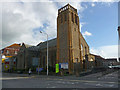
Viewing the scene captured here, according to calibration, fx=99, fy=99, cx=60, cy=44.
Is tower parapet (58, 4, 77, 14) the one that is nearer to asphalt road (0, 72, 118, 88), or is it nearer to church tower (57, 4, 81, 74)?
church tower (57, 4, 81, 74)

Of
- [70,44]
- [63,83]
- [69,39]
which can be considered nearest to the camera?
[63,83]

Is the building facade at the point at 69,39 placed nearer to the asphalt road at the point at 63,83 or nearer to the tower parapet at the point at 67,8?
the tower parapet at the point at 67,8

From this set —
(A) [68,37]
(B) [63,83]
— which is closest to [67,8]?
(A) [68,37]

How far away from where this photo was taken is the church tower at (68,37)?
28.6 metres

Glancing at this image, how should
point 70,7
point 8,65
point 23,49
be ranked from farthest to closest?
point 8,65 → point 23,49 → point 70,7

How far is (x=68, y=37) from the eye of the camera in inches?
1174

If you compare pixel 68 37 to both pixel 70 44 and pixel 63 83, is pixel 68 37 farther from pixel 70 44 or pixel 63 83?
pixel 63 83

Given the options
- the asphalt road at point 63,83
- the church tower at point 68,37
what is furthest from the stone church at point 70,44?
the asphalt road at point 63,83

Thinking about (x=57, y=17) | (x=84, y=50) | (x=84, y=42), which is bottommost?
(x=84, y=50)

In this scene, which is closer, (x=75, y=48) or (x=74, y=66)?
(x=74, y=66)

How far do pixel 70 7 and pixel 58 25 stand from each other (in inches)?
278

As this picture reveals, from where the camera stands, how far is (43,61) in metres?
40.5

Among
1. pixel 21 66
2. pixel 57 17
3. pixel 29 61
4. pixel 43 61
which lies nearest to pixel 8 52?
pixel 21 66

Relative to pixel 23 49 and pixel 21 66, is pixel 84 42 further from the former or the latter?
pixel 21 66
